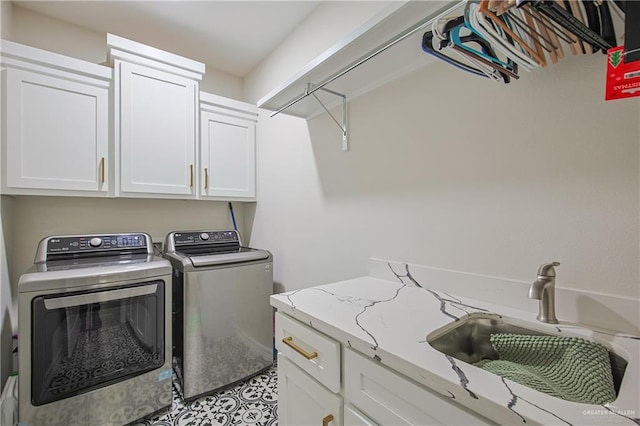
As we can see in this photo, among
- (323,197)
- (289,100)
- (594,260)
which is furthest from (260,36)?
(594,260)

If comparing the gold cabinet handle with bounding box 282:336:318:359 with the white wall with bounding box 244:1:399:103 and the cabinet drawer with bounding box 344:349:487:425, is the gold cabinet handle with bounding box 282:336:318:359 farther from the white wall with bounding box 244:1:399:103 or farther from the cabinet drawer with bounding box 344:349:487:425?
the white wall with bounding box 244:1:399:103

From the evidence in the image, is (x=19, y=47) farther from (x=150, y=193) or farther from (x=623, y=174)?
(x=623, y=174)

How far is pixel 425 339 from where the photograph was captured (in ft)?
2.58

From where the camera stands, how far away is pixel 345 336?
0.83 m

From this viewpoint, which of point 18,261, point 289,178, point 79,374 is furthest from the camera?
point 289,178

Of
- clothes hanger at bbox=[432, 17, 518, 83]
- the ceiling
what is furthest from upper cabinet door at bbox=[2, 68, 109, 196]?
clothes hanger at bbox=[432, 17, 518, 83]

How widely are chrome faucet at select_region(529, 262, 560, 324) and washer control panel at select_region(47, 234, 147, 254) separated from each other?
7.28ft

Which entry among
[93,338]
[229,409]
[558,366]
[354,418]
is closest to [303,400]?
[354,418]

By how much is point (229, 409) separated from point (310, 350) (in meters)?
1.12

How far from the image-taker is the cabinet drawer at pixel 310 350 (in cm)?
88

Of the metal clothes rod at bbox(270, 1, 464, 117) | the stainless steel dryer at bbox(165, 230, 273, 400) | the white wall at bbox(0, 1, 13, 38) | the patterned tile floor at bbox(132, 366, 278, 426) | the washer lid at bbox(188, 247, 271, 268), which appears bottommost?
the patterned tile floor at bbox(132, 366, 278, 426)

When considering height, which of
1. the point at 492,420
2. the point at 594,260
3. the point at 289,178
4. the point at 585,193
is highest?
Answer: the point at 289,178

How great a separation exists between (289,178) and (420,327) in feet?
5.14

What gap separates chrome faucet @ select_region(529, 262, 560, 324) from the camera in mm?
852
